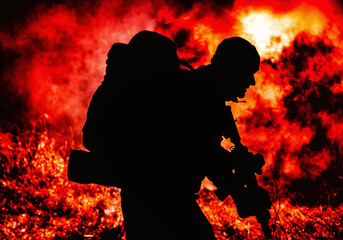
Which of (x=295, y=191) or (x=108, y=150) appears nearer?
(x=108, y=150)

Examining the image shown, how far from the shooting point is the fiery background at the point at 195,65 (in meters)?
6.84

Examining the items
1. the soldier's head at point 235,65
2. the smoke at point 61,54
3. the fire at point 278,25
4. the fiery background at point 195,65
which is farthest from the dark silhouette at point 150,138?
the smoke at point 61,54

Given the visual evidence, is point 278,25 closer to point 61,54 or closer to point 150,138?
point 150,138

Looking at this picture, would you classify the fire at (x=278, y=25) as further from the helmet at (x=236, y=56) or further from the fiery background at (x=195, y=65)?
the helmet at (x=236, y=56)

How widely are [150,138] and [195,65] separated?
19.5ft

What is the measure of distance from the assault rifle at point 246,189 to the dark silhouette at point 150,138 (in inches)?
17.4

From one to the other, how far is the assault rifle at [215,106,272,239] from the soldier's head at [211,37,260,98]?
0.33m

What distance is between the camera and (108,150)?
6.06 feet

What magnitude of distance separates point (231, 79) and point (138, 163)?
1.19m

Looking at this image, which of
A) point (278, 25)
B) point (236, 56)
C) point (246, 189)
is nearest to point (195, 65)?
point (278, 25)

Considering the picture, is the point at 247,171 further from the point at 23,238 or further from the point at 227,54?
the point at 23,238

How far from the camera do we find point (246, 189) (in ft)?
7.88

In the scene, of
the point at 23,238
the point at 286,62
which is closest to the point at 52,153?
the point at 23,238

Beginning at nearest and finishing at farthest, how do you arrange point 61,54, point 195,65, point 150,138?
point 150,138
point 195,65
point 61,54
